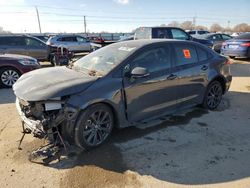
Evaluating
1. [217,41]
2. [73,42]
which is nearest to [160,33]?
[217,41]

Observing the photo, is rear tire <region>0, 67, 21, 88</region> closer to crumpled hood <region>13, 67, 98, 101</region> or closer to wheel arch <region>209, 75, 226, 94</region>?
crumpled hood <region>13, 67, 98, 101</region>

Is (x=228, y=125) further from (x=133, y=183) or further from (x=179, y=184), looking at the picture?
(x=133, y=183)

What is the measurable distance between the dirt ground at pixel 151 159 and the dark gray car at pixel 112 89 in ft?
0.95

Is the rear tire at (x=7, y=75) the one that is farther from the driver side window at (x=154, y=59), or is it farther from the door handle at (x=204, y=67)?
the door handle at (x=204, y=67)

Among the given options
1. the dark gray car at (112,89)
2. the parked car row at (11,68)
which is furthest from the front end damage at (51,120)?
the parked car row at (11,68)

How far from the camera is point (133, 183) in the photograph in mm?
3156

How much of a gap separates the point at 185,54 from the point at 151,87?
1.21m

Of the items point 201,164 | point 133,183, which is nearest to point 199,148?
point 201,164

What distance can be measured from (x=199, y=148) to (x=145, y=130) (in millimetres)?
1043

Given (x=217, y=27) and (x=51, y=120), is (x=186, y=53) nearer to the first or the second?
(x=51, y=120)

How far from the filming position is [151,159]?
368 cm

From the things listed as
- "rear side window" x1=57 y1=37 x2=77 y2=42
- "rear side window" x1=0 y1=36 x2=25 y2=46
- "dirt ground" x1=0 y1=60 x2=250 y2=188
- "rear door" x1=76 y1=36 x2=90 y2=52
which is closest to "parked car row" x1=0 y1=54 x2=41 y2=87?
"dirt ground" x1=0 y1=60 x2=250 y2=188

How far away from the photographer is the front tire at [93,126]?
369 cm

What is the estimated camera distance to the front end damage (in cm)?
352
